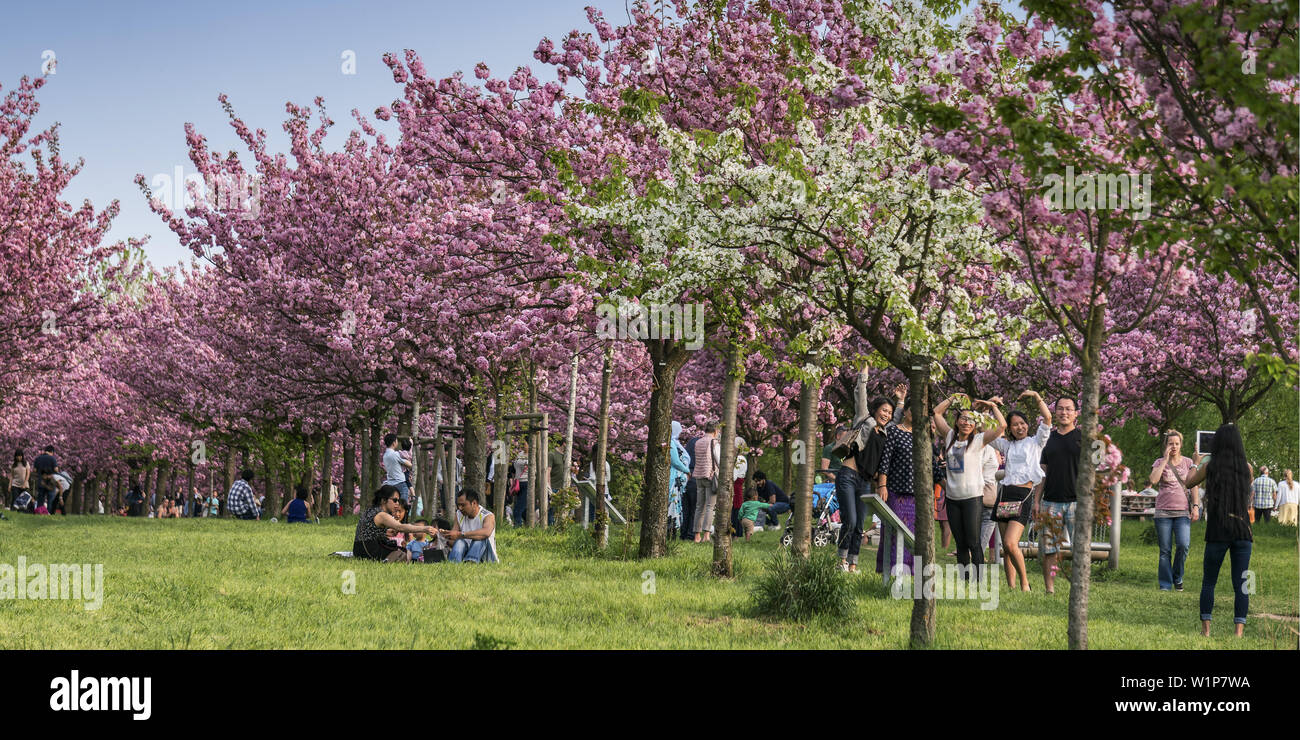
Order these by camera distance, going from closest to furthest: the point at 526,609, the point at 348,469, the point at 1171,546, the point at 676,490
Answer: the point at 526,609, the point at 1171,546, the point at 676,490, the point at 348,469

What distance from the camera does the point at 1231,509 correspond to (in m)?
10.2

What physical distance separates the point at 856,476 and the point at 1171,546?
363cm

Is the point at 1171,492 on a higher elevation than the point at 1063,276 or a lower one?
lower

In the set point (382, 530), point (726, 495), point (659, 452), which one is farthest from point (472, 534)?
point (726, 495)

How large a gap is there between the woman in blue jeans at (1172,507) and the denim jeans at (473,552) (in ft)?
25.6

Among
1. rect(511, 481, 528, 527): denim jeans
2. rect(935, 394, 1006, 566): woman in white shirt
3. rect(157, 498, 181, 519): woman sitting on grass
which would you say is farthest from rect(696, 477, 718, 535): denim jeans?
rect(157, 498, 181, 519): woman sitting on grass

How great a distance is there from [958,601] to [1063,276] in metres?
4.81

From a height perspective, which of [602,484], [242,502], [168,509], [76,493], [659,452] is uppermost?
[659,452]

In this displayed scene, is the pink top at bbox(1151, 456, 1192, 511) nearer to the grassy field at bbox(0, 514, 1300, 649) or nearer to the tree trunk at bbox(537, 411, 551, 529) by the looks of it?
the grassy field at bbox(0, 514, 1300, 649)

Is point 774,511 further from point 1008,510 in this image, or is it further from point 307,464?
point 307,464

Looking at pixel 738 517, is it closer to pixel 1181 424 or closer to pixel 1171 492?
pixel 1171 492

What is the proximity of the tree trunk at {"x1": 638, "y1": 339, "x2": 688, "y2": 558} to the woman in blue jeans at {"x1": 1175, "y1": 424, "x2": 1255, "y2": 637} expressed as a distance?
6761 mm
